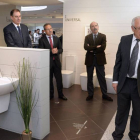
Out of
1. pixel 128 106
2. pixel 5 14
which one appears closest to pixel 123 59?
pixel 128 106

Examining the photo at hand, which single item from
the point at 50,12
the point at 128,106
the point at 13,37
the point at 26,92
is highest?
the point at 50,12

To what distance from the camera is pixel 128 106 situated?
2.47 m

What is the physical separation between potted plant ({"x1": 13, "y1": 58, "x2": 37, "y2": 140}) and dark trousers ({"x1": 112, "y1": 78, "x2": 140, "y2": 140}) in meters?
1.12

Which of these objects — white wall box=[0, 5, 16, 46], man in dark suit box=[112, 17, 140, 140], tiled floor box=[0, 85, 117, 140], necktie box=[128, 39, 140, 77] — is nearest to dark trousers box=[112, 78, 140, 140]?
man in dark suit box=[112, 17, 140, 140]

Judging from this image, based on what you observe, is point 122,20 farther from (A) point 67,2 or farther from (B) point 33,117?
(B) point 33,117

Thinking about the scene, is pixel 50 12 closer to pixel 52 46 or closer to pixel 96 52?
pixel 52 46

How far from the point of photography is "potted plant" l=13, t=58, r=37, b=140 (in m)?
2.49

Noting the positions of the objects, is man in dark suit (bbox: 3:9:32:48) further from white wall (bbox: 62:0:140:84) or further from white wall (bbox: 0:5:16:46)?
white wall (bbox: 0:5:16:46)

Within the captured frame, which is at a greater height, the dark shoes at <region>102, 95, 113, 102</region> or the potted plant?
the potted plant

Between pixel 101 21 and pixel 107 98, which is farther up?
pixel 101 21

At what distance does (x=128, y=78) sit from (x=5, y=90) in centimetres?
150

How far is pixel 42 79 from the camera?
2.61 m

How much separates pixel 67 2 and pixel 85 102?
287 cm

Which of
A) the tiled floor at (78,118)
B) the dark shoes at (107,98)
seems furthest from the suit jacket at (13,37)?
the dark shoes at (107,98)
